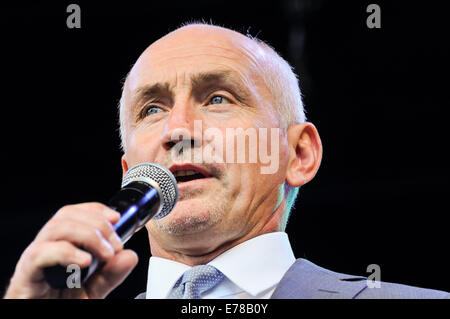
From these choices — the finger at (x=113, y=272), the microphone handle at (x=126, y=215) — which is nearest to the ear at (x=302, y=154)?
the microphone handle at (x=126, y=215)

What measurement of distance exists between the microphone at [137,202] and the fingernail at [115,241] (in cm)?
1

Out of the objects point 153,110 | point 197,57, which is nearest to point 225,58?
point 197,57

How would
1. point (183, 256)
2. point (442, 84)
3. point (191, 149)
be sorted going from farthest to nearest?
point (442, 84) → point (183, 256) → point (191, 149)

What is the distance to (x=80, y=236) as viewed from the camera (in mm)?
1049

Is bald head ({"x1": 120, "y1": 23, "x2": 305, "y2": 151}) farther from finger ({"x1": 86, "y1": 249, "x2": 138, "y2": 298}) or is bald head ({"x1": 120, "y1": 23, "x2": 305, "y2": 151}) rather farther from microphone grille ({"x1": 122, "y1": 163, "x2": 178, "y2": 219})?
finger ({"x1": 86, "y1": 249, "x2": 138, "y2": 298})

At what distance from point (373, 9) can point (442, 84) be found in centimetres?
56

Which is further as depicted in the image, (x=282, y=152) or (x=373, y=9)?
(x=373, y=9)

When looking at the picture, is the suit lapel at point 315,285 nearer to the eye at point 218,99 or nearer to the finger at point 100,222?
the eye at point 218,99

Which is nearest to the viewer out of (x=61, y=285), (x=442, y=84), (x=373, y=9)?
(x=61, y=285)

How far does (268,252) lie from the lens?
1832 millimetres

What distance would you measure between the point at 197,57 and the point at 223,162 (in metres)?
0.42

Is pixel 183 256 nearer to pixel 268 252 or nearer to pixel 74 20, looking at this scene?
pixel 268 252

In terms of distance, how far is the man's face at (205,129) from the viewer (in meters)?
1.73
